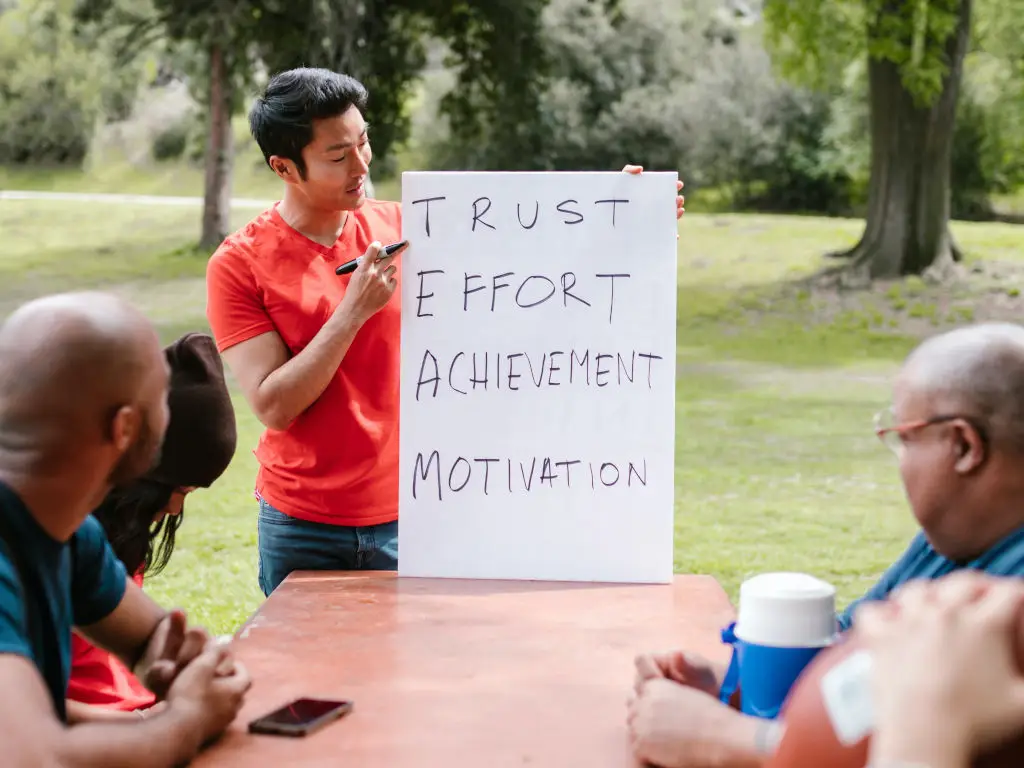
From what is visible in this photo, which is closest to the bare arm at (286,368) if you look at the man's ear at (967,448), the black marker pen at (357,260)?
the black marker pen at (357,260)

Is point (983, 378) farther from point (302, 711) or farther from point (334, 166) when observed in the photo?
point (334, 166)

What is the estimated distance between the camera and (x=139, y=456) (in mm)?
1573

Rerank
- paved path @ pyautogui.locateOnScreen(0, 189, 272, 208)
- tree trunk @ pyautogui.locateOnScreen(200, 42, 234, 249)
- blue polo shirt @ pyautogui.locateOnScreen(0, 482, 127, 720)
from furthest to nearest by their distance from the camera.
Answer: paved path @ pyautogui.locateOnScreen(0, 189, 272, 208), tree trunk @ pyautogui.locateOnScreen(200, 42, 234, 249), blue polo shirt @ pyautogui.locateOnScreen(0, 482, 127, 720)

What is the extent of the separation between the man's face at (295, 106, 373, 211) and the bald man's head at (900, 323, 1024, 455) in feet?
4.75

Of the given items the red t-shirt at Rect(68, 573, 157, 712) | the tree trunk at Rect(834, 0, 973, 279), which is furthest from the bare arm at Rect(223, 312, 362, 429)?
the tree trunk at Rect(834, 0, 973, 279)

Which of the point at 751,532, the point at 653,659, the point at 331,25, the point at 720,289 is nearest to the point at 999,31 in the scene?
A: the point at 720,289

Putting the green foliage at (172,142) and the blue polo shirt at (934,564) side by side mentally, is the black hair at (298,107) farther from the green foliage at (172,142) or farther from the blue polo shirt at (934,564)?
the green foliage at (172,142)

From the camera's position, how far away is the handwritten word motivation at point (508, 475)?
8.45 ft

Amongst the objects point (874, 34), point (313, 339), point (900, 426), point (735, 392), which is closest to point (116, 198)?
point (874, 34)

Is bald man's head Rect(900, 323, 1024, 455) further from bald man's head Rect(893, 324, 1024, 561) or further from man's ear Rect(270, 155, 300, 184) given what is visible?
man's ear Rect(270, 155, 300, 184)

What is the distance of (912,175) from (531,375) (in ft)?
43.6

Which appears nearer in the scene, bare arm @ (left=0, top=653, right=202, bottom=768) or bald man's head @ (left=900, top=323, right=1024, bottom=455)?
bare arm @ (left=0, top=653, right=202, bottom=768)

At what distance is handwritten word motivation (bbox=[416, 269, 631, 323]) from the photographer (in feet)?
8.44

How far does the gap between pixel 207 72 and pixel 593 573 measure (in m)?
16.9
